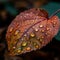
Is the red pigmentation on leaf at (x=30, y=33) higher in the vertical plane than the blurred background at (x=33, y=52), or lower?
higher

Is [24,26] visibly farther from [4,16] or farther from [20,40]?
[4,16]

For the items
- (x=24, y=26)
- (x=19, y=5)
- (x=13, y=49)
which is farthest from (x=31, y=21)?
(x=19, y=5)

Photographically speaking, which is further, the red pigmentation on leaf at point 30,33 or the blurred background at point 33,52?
the blurred background at point 33,52

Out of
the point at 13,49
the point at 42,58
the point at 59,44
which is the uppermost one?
the point at 13,49

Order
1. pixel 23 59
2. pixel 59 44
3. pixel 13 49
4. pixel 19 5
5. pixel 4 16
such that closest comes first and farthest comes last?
pixel 13 49
pixel 59 44
pixel 23 59
pixel 4 16
pixel 19 5

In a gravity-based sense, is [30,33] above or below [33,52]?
above

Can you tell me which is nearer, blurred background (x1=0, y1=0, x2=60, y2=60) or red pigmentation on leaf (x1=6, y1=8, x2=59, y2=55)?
red pigmentation on leaf (x1=6, y1=8, x2=59, y2=55)

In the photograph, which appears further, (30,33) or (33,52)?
(33,52)

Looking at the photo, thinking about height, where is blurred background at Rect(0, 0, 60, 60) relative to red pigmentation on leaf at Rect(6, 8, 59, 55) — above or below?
below
